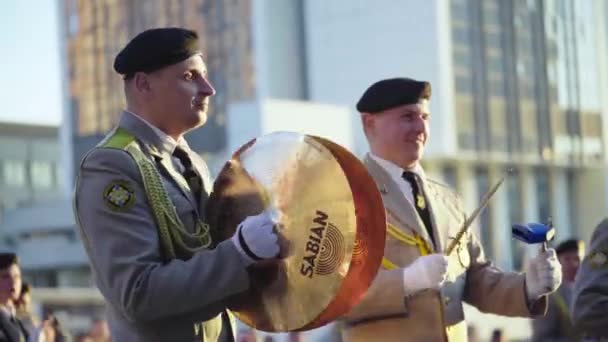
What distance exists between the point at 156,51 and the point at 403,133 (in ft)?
5.25

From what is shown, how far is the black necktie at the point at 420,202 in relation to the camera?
492cm

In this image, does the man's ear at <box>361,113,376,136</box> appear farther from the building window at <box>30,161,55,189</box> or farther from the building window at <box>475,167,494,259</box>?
the building window at <box>30,161,55,189</box>

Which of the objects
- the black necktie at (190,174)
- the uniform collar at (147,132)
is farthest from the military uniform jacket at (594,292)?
A: the uniform collar at (147,132)

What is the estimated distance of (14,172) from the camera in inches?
3078

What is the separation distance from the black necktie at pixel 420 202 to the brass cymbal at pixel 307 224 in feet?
4.58

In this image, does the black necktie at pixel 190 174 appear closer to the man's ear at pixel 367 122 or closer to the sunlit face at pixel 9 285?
the man's ear at pixel 367 122

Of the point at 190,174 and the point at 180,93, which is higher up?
the point at 180,93

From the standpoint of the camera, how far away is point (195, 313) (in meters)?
3.37

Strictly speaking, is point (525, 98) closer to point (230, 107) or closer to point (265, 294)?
point (230, 107)

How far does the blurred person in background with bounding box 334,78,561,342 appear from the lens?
472 centimetres

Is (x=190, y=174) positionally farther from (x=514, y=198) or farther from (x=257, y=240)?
(x=514, y=198)

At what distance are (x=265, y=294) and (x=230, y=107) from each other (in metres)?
52.2

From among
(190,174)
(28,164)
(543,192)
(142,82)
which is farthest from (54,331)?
(28,164)

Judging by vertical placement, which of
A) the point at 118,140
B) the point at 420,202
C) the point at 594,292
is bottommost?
the point at 594,292
